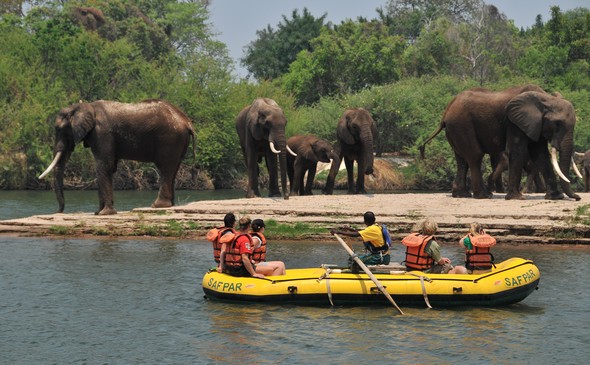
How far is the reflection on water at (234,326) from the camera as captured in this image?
15.5 meters

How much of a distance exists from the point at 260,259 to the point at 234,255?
2.62ft

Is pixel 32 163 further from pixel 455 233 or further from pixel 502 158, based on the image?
pixel 455 233

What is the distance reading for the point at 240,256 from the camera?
18.8m

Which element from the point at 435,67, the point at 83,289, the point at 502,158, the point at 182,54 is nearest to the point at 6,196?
the point at 502,158

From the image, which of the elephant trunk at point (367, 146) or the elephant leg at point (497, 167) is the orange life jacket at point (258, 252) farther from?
the elephant leg at point (497, 167)

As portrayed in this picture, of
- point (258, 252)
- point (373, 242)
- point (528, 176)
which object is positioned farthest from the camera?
point (528, 176)

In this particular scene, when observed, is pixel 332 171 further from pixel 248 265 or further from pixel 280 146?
pixel 248 265

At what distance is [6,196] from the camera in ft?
151

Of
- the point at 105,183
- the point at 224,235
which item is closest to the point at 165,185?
the point at 105,183

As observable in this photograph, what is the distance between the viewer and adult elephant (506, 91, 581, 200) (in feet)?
97.5

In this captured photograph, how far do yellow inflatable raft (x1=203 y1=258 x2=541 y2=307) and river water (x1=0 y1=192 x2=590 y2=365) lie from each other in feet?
0.63

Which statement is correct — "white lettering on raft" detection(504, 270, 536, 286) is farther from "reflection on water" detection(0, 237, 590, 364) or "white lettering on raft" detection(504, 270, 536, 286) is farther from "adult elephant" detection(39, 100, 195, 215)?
"adult elephant" detection(39, 100, 195, 215)

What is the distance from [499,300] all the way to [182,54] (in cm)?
7772

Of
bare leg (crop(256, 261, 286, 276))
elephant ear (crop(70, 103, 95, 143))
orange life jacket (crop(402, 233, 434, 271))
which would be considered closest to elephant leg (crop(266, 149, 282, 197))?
elephant ear (crop(70, 103, 95, 143))
